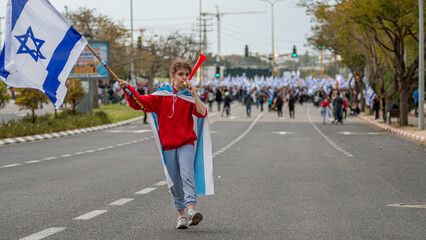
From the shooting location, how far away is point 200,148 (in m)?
7.48

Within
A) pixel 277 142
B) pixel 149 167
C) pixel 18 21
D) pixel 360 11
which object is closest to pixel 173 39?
pixel 360 11

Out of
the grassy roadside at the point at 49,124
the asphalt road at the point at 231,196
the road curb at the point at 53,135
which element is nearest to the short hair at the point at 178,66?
the asphalt road at the point at 231,196

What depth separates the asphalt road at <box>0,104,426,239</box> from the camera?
23.9ft

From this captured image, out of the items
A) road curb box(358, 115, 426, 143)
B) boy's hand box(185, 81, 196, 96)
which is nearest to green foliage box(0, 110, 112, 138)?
road curb box(358, 115, 426, 143)

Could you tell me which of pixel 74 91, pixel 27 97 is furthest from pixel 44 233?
pixel 74 91

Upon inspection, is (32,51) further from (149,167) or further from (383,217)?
(149,167)

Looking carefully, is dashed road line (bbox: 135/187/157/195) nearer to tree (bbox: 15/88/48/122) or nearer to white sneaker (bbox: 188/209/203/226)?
white sneaker (bbox: 188/209/203/226)

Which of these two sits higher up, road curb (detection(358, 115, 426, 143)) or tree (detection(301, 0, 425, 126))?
tree (detection(301, 0, 425, 126))

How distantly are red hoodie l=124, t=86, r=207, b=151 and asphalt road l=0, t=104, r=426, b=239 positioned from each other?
0.92 m

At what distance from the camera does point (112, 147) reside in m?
22.0

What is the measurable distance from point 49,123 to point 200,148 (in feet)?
80.5

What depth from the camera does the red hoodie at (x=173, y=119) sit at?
7266 mm

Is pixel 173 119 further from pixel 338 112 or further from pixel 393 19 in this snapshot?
pixel 338 112

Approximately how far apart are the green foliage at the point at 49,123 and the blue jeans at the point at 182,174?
19534mm
